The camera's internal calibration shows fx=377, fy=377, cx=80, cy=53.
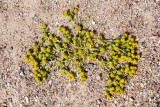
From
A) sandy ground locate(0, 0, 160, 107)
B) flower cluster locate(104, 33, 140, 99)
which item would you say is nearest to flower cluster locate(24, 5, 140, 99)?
flower cluster locate(104, 33, 140, 99)

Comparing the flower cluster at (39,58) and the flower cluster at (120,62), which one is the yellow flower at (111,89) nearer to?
the flower cluster at (120,62)

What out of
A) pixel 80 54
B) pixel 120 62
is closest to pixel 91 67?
pixel 80 54

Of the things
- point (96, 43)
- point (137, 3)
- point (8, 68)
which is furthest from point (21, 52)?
point (137, 3)

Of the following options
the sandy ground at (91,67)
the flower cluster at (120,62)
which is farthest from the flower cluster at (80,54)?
A: the sandy ground at (91,67)

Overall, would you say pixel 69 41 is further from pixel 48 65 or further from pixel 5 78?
pixel 5 78

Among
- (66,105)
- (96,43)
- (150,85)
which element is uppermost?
(96,43)

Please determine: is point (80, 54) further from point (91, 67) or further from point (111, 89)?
point (111, 89)
